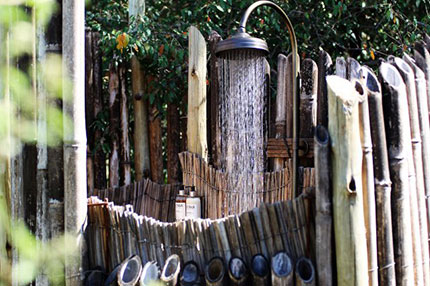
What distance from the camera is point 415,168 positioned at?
2.27 m

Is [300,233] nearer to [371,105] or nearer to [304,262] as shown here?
[304,262]

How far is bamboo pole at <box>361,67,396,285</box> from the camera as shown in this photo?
2.02 m

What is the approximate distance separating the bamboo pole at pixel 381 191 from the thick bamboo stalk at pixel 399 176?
59 millimetres

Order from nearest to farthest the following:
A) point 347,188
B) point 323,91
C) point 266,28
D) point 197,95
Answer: point 347,188 < point 323,91 < point 197,95 < point 266,28

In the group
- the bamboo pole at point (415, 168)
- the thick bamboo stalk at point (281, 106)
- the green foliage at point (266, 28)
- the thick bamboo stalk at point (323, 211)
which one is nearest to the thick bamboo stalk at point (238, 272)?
the thick bamboo stalk at point (323, 211)

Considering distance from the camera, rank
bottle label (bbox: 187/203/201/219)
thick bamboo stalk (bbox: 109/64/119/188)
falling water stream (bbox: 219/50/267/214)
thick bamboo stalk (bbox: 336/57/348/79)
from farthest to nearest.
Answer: thick bamboo stalk (bbox: 109/64/119/188), falling water stream (bbox: 219/50/267/214), bottle label (bbox: 187/203/201/219), thick bamboo stalk (bbox: 336/57/348/79)

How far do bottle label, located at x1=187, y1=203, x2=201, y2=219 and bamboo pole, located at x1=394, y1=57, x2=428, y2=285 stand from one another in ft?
4.75

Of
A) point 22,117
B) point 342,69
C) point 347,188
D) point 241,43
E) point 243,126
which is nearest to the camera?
point 22,117

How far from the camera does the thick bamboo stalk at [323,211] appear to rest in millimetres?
1896

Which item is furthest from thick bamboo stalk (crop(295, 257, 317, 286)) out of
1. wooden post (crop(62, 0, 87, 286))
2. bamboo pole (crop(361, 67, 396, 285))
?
wooden post (crop(62, 0, 87, 286))

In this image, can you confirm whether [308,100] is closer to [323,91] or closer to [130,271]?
[323,91]

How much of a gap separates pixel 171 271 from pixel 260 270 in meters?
0.36

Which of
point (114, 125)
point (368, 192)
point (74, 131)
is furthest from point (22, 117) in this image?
point (114, 125)

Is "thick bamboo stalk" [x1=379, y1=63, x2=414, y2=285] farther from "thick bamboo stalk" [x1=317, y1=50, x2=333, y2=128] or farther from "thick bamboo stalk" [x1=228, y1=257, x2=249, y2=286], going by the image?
"thick bamboo stalk" [x1=317, y1=50, x2=333, y2=128]
